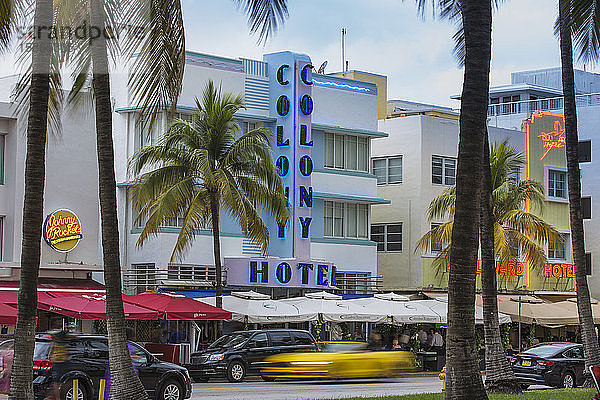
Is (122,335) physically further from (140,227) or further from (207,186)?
(140,227)

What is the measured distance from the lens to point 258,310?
35344mm

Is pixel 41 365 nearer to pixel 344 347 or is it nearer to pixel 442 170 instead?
pixel 344 347

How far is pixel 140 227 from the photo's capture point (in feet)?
129

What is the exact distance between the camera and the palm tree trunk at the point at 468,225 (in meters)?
15.6

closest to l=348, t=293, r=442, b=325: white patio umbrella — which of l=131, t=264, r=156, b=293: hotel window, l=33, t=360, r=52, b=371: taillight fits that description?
l=131, t=264, r=156, b=293: hotel window

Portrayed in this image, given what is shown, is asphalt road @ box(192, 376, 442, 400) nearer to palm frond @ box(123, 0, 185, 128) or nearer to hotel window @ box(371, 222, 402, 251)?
palm frond @ box(123, 0, 185, 128)

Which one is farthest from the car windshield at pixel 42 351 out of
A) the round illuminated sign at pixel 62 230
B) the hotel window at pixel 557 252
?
the hotel window at pixel 557 252

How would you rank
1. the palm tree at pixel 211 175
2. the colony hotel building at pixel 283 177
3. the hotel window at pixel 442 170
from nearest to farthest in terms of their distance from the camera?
1. the palm tree at pixel 211 175
2. the colony hotel building at pixel 283 177
3. the hotel window at pixel 442 170

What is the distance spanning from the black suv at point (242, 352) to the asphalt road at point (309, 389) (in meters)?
0.43

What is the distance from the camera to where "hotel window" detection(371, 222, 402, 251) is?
4879 centimetres

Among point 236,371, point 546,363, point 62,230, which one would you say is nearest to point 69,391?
point 236,371

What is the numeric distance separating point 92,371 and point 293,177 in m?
19.7

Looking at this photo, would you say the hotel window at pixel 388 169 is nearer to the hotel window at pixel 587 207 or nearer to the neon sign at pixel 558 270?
the neon sign at pixel 558 270

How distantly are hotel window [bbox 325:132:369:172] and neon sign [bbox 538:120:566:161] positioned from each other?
510 inches
